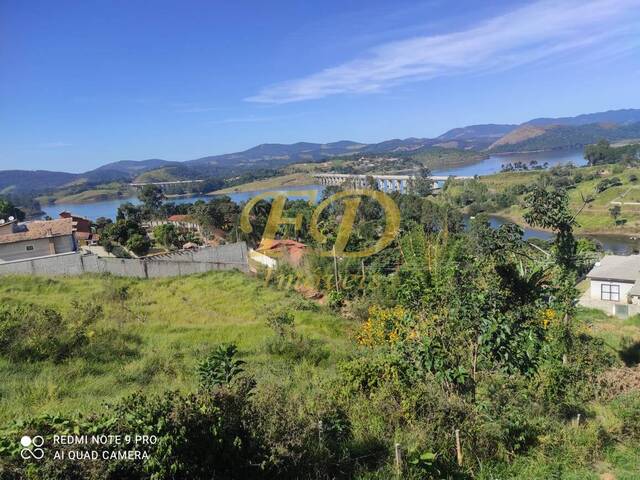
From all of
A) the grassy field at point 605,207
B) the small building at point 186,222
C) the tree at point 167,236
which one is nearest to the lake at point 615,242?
the grassy field at point 605,207

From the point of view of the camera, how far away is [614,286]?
52.4 ft

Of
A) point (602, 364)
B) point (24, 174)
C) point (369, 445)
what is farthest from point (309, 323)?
point (24, 174)

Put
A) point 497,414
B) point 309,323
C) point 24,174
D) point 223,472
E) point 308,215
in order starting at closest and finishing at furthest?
1. point 223,472
2. point 497,414
3. point 309,323
4. point 308,215
5. point 24,174

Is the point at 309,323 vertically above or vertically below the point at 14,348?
below

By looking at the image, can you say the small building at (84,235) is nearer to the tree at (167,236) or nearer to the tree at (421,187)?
the tree at (167,236)

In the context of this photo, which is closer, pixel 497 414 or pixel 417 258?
pixel 497 414

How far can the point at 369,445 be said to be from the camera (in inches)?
138

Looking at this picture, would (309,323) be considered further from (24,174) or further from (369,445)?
(24,174)

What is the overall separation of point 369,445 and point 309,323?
692 centimetres

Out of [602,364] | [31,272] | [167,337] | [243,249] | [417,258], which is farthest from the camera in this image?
[243,249]
